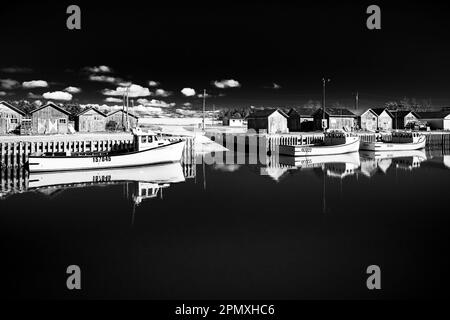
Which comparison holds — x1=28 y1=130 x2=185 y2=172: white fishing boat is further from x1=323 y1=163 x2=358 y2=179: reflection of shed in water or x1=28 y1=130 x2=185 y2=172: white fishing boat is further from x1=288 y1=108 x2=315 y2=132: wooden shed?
x1=288 y1=108 x2=315 y2=132: wooden shed

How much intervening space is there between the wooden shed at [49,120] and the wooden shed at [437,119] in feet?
186

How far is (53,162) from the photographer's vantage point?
2372 cm

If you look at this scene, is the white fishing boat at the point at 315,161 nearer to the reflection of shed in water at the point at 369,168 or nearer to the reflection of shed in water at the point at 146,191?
the reflection of shed in water at the point at 369,168

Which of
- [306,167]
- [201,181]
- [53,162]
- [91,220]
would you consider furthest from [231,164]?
[91,220]

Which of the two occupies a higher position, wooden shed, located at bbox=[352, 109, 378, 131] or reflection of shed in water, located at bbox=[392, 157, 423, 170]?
wooden shed, located at bbox=[352, 109, 378, 131]

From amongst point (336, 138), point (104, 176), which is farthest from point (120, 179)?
point (336, 138)

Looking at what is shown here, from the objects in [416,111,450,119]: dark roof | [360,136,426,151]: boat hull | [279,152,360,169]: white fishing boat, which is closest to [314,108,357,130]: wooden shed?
[360,136,426,151]: boat hull

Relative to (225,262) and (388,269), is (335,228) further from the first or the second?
(225,262)

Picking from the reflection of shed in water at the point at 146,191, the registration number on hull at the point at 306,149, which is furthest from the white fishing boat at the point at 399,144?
the reflection of shed in water at the point at 146,191

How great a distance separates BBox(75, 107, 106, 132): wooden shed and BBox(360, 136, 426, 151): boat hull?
31536 mm

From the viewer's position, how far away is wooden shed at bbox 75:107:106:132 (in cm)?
4906

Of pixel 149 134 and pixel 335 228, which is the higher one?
pixel 149 134

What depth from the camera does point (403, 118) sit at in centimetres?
6694
